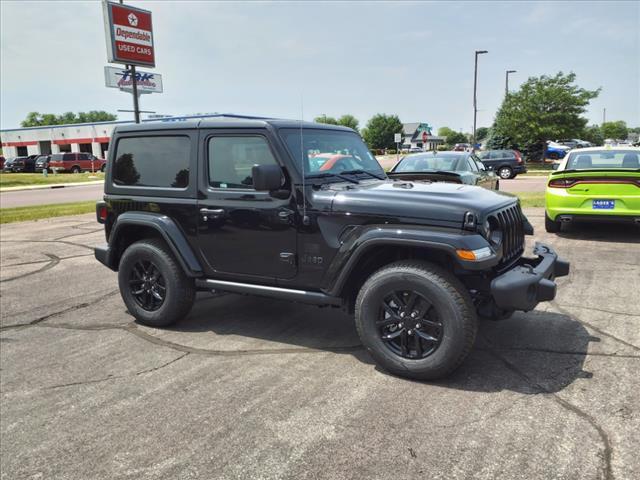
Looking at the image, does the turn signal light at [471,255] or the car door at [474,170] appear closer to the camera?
the turn signal light at [471,255]

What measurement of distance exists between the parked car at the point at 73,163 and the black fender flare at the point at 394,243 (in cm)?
4628

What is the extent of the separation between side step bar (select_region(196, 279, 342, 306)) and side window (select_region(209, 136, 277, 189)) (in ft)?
2.83

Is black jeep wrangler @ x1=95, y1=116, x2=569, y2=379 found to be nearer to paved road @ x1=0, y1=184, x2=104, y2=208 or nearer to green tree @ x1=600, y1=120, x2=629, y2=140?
paved road @ x1=0, y1=184, x2=104, y2=208

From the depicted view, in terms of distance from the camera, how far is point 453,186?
4336mm

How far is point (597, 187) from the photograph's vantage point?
8.33 m

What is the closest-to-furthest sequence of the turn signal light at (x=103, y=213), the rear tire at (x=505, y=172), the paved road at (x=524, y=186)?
the turn signal light at (x=103, y=213), the paved road at (x=524, y=186), the rear tire at (x=505, y=172)

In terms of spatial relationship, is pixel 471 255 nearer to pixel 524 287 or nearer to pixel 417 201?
pixel 524 287

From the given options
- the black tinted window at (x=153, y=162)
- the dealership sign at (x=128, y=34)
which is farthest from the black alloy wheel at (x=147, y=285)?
the dealership sign at (x=128, y=34)

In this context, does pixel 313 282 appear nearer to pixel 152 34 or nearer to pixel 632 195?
pixel 632 195

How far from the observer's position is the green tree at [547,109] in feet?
111

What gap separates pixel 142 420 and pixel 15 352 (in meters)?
2.01

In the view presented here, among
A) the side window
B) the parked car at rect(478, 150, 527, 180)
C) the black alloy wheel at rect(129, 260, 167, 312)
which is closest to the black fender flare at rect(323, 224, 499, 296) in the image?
the side window

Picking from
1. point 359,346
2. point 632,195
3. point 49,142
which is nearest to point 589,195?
point 632,195

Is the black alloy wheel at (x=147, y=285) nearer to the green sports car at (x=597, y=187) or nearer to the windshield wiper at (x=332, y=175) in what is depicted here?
the windshield wiper at (x=332, y=175)
